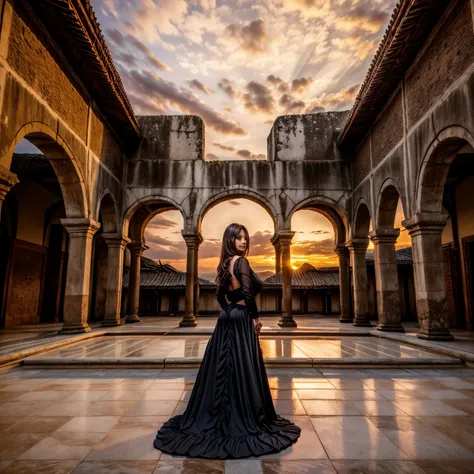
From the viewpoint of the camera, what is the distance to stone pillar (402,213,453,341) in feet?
23.8

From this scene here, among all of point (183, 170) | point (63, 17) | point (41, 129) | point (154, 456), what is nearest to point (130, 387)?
point (154, 456)

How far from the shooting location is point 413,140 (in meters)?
7.80

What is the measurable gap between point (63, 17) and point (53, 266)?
10.1 metres

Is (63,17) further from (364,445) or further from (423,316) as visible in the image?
(423,316)

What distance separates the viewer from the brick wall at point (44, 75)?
5825mm

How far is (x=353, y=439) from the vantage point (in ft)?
8.50

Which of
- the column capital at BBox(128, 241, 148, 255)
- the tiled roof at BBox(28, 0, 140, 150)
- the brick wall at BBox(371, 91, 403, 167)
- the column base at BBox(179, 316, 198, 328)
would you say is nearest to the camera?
the tiled roof at BBox(28, 0, 140, 150)

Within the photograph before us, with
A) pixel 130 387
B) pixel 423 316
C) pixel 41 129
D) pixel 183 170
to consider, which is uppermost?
pixel 183 170

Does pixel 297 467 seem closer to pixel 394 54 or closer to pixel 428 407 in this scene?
pixel 428 407

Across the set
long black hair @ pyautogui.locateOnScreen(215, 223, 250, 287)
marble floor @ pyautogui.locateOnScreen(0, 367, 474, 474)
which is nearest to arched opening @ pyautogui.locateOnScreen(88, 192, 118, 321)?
marble floor @ pyautogui.locateOnScreen(0, 367, 474, 474)

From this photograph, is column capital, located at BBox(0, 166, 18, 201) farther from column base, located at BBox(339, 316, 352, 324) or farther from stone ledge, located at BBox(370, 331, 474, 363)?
column base, located at BBox(339, 316, 352, 324)

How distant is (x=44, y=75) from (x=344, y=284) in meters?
11.7

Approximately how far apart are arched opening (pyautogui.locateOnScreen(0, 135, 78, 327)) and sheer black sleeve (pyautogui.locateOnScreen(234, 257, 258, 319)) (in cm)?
952

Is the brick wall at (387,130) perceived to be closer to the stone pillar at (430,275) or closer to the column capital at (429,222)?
the column capital at (429,222)
